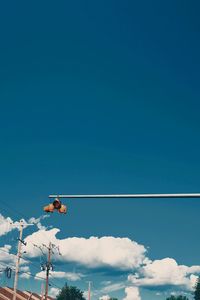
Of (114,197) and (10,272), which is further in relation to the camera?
(10,272)

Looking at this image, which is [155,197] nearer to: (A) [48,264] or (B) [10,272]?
(B) [10,272]

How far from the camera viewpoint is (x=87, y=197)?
938 centimetres

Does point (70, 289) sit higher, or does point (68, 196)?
point (70, 289)

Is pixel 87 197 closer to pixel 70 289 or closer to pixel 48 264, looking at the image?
pixel 48 264

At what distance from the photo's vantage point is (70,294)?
335 ft

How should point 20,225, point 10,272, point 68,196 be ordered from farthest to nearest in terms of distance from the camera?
point 10,272 < point 20,225 < point 68,196

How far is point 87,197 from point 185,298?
6137 inches

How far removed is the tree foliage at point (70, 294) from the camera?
102 metres

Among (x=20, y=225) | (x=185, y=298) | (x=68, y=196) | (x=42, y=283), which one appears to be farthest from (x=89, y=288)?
(x=185, y=298)

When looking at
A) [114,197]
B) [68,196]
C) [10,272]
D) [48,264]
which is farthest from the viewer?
[48,264]

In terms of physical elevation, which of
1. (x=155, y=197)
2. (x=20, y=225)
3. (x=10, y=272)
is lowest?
(x=155, y=197)

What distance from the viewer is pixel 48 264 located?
4650cm

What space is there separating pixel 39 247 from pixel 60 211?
39.5 metres

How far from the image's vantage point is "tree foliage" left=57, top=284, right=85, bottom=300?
101750mm
